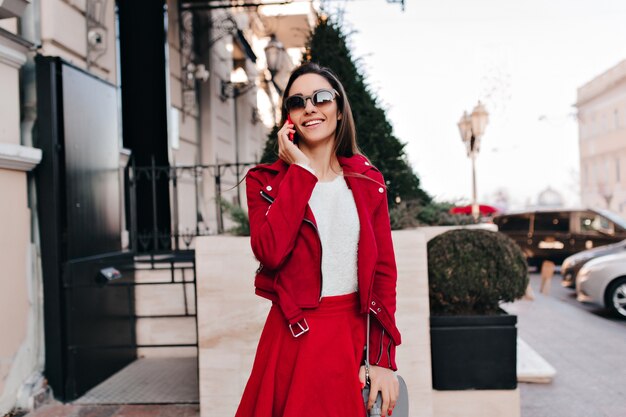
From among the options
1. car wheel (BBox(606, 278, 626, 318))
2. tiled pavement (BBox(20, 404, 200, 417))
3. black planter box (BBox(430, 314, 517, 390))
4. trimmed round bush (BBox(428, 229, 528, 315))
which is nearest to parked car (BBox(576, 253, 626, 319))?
car wheel (BBox(606, 278, 626, 318))

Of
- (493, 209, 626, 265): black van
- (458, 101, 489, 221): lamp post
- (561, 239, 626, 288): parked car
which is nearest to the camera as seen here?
(561, 239, 626, 288): parked car

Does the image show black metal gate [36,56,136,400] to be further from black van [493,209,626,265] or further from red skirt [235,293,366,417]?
black van [493,209,626,265]

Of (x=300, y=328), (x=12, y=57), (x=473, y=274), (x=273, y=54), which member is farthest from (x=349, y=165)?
(x=273, y=54)

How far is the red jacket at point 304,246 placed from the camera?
1.65 m

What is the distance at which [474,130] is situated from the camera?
41.1 ft

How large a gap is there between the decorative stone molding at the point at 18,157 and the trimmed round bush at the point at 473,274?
3.00 m

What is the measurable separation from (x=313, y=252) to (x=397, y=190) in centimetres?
276

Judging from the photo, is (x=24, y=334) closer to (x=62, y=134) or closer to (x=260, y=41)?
(x=62, y=134)

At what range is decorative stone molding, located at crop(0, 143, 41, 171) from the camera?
3795mm

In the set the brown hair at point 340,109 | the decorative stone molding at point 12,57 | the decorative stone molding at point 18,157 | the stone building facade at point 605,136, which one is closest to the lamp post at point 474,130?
the decorative stone molding at point 18,157

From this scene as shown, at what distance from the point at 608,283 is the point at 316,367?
8.45 m

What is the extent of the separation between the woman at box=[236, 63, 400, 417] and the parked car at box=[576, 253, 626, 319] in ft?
26.8

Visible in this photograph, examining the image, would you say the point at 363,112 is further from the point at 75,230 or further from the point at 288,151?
the point at 288,151

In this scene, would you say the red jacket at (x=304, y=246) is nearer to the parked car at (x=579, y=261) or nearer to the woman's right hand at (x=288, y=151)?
the woman's right hand at (x=288, y=151)
